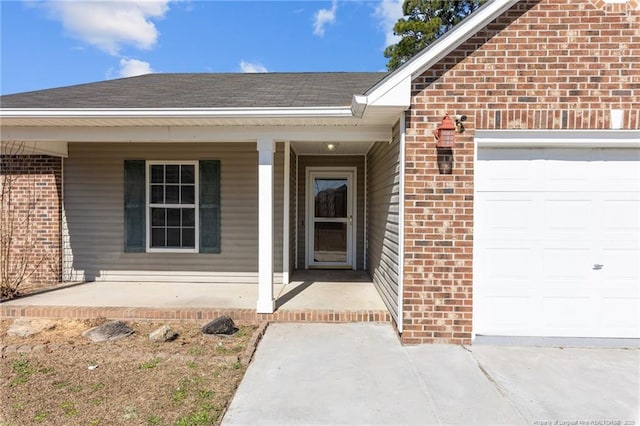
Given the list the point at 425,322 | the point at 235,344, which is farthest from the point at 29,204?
the point at 425,322

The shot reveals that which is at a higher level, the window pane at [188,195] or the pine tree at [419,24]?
the pine tree at [419,24]

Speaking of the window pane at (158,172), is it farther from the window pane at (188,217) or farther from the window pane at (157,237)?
the window pane at (157,237)

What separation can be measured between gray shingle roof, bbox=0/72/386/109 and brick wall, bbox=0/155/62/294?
137 centimetres

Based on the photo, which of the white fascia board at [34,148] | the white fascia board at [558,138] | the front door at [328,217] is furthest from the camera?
the front door at [328,217]

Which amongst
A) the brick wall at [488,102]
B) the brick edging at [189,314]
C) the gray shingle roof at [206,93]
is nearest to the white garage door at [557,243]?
the brick wall at [488,102]

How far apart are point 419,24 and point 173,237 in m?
15.8

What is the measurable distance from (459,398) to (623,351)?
8.08 ft

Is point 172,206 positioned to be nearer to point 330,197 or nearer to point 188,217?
point 188,217

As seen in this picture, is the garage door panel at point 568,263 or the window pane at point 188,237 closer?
the garage door panel at point 568,263

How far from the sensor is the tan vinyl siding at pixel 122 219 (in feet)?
21.6

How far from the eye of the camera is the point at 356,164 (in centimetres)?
781

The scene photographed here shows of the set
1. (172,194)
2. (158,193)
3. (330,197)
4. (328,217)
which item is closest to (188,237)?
(172,194)

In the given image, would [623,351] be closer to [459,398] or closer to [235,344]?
[459,398]

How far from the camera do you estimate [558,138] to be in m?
3.98
